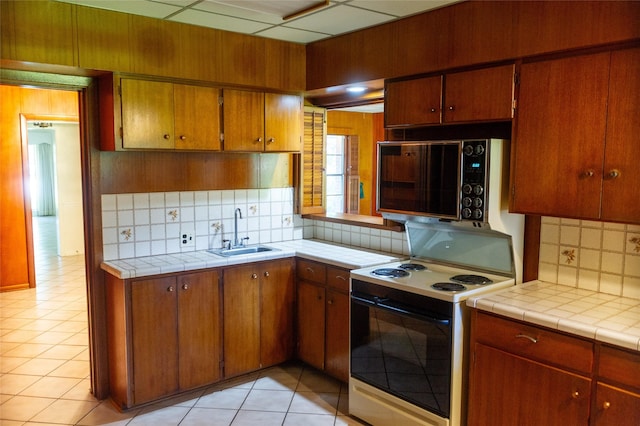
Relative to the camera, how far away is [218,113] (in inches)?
138

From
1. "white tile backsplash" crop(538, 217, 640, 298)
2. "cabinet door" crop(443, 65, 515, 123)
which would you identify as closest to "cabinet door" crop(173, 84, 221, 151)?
"cabinet door" crop(443, 65, 515, 123)

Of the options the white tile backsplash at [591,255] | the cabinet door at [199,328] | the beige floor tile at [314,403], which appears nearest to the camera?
the white tile backsplash at [591,255]

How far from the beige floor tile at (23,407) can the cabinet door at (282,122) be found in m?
2.30

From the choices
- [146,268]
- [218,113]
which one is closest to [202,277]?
[146,268]

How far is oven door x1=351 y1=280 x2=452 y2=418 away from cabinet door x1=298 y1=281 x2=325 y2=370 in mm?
513

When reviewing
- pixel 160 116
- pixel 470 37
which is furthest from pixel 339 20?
pixel 160 116

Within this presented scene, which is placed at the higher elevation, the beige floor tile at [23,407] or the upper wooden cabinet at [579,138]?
the upper wooden cabinet at [579,138]

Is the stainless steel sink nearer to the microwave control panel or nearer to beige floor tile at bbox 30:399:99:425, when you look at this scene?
beige floor tile at bbox 30:399:99:425

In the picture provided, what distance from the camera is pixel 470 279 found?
287cm

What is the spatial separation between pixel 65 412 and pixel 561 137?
332 centimetres

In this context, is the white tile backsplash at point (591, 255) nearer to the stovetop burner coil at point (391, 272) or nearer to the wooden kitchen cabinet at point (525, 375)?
the wooden kitchen cabinet at point (525, 375)

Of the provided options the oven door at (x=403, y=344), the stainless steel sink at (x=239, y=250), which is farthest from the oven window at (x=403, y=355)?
the stainless steel sink at (x=239, y=250)

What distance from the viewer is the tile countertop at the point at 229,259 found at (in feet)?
10.4

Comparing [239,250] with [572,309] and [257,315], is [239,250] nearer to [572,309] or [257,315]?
[257,315]
